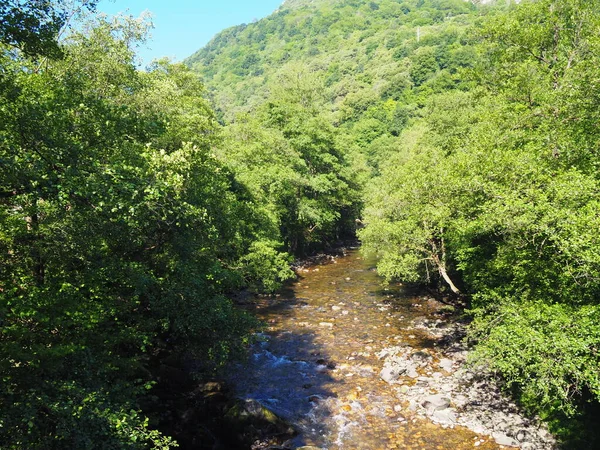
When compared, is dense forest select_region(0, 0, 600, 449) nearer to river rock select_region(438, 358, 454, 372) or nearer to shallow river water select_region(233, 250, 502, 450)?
river rock select_region(438, 358, 454, 372)

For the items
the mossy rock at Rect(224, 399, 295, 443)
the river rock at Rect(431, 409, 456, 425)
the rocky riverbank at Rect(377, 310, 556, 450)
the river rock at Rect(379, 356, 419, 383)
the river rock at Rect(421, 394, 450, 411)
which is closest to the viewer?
the rocky riverbank at Rect(377, 310, 556, 450)

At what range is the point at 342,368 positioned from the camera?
20.5m

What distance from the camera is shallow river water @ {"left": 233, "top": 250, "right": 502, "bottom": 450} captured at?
14992mm

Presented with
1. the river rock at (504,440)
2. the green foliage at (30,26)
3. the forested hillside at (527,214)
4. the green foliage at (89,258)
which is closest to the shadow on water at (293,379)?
the green foliage at (89,258)

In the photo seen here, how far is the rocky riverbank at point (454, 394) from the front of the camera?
14156 mm

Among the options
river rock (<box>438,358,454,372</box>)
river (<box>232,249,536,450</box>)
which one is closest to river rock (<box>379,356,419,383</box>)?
river (<box>232,249,536,450</box>)

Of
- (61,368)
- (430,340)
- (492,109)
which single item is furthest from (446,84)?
(61,368)

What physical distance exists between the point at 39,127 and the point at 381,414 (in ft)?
54.5

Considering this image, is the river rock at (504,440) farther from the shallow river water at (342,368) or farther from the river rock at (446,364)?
the river rock at (446,364)

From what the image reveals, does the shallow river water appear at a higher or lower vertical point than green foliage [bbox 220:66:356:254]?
lower

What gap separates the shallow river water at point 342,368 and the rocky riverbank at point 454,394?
35 cm

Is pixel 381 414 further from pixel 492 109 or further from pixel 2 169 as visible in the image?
pixel 492 109

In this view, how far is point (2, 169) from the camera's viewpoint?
8633 mm

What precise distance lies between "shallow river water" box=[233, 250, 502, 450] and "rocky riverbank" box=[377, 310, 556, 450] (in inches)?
13.9
